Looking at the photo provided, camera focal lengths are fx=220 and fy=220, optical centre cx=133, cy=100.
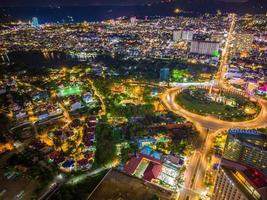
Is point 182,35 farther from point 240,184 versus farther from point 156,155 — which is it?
point 240,184

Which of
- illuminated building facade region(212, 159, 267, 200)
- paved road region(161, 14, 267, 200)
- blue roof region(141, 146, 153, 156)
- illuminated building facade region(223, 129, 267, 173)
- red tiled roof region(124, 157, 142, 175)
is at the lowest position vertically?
paved road region(161, 14, 267, 200)

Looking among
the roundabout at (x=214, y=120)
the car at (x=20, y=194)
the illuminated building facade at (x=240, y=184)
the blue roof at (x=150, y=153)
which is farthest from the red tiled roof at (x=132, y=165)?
the roundabout at (x=214, y=120)

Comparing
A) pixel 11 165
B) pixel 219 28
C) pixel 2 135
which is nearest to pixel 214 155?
pixel 11 165

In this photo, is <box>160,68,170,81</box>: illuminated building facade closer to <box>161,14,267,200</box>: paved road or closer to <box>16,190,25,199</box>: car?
<box>161,14,267,200</box>: paved road

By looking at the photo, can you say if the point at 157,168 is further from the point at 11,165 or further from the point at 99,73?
the point at 99,73

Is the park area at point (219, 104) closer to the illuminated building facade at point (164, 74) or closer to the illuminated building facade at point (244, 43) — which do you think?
the illuminated building facade at point (164, 74)

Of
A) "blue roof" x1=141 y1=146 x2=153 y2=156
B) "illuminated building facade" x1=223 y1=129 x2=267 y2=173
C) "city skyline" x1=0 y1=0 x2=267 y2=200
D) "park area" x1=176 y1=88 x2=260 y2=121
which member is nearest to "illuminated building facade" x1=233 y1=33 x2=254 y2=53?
"city skyline" x1=0 y1=0 x2=267 y2=200

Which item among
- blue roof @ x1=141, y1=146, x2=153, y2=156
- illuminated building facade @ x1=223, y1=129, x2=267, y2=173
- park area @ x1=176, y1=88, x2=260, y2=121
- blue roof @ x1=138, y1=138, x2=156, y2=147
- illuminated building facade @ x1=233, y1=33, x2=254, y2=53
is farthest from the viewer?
illuminated building facade @ x1=233, y1=33, x2=254, y2=53
